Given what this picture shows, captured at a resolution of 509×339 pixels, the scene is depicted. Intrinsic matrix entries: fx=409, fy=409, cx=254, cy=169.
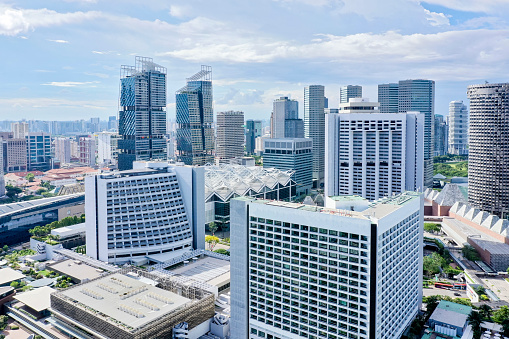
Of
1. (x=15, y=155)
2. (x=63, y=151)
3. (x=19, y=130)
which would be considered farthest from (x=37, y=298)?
(x=63, y=151)

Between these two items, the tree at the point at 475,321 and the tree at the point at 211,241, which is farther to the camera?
the tree at the point at 211,241

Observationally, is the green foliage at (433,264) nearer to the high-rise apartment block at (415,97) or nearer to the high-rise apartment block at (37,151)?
the high-rise apartment block at (415,97)

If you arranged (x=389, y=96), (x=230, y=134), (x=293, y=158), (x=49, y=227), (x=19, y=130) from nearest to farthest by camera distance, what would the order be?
(x=49, y=227) < (x=293, y=158) < (x=389, y=96) < (x=230, y=134) < (x=19, y=130)

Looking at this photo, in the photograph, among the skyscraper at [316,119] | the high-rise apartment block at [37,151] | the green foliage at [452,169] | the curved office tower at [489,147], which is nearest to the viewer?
the curved office tower at [489,147]

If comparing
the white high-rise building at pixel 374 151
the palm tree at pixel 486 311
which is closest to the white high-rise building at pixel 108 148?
the white high-rise building at pixel 374 151

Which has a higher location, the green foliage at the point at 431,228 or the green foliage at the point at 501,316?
the green foliage at the point at 431,228

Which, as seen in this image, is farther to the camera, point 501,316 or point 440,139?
point 440,139

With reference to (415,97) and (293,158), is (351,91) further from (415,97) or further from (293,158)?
(293,158)

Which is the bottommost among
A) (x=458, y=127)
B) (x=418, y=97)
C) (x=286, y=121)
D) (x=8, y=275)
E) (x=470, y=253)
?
(x=8, y=275)
